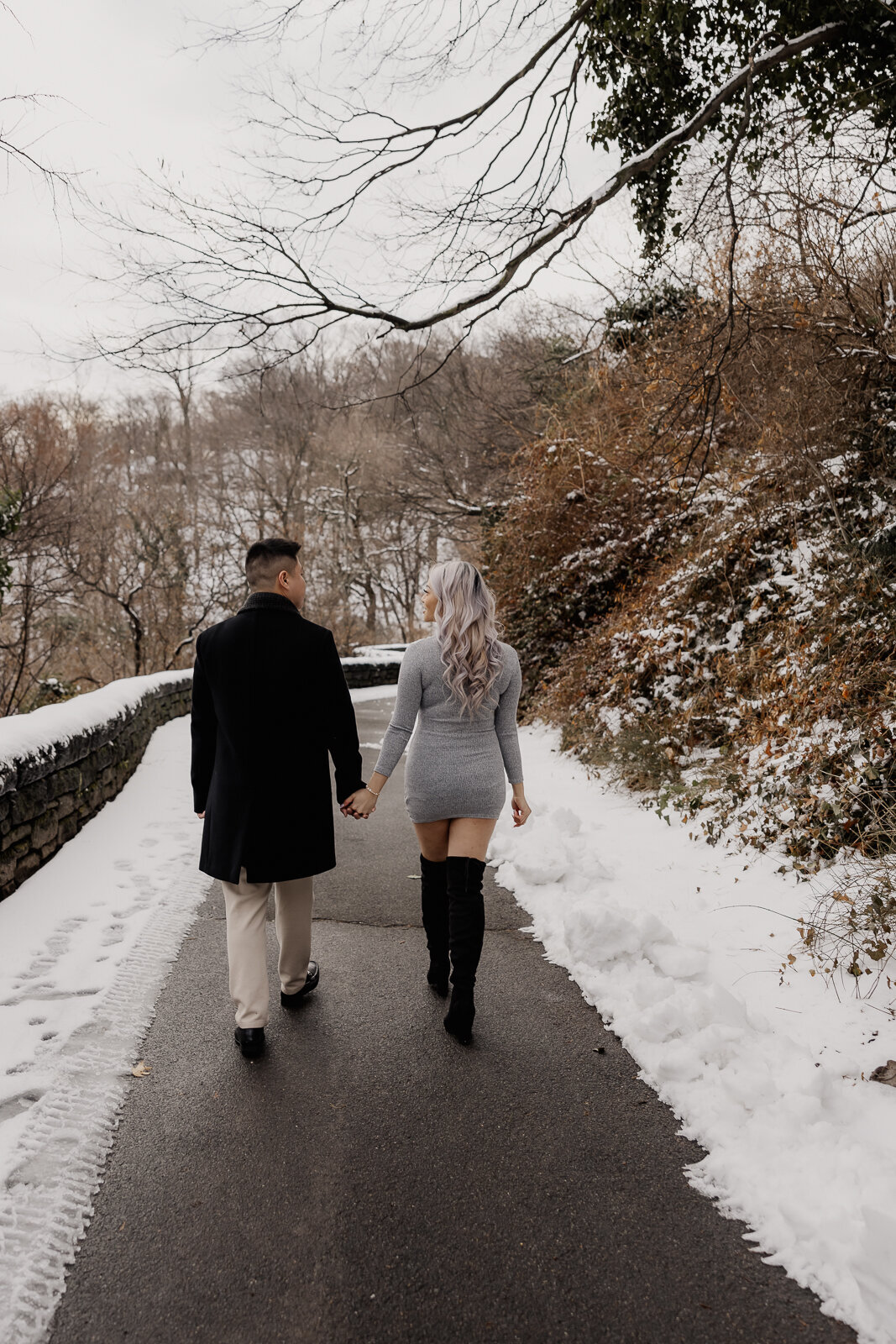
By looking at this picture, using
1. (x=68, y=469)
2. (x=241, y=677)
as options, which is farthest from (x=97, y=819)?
(x=68, y=469)

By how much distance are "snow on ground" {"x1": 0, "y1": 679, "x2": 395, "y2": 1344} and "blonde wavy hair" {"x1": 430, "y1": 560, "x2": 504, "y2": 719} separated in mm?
1979

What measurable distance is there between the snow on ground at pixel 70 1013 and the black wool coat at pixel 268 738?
0.86 metres

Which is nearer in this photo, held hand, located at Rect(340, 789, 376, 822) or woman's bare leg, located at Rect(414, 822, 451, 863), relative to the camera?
held hand, located at Rect(340, 789, 376, 822)

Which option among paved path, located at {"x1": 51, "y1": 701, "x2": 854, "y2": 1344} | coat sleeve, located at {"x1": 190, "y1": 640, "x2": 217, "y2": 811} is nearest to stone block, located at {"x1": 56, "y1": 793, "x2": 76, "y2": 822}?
paved path, located at {"x1": 51, "y1": 701, "x2": 854, "y2": 1344}

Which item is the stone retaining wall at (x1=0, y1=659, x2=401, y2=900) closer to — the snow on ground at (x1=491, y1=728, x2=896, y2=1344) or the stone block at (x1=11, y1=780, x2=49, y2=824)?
the stone block at (x1=11, y1=780, x2=49, y2=824)

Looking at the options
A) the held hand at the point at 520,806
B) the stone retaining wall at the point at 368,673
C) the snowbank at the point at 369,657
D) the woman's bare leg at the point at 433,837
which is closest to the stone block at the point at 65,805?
the woman's bare leg at the point at 433,837

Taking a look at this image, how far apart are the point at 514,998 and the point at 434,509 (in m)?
19.5

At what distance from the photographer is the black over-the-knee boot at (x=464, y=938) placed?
3.28 metres

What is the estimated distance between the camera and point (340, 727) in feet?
11.1

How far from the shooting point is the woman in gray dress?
129 inches

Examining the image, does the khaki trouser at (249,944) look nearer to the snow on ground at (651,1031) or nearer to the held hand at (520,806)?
the snow on ground at (651,1031)

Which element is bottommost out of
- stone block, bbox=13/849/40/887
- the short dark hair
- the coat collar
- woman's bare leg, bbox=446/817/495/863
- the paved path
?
the paved path

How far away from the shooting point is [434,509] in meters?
22.2

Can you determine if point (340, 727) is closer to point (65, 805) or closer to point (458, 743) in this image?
point (458, 743)
